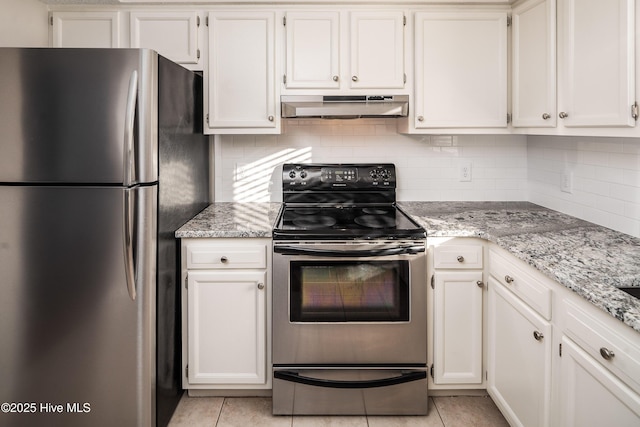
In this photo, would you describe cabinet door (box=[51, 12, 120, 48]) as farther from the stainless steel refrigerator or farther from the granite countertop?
the granite countertop

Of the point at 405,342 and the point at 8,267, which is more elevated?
the point at 8,267

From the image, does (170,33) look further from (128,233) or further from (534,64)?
(534,64)

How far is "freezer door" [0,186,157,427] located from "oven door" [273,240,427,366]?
0.61 meters

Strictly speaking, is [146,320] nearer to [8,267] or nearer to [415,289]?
[8,267]

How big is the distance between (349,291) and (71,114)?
1391mm

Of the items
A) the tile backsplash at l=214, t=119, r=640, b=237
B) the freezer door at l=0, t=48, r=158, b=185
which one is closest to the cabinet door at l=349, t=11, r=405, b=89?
the tile backsplash at l=214, t=119, r=640, b=237

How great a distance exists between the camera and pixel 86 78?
6.32 feet

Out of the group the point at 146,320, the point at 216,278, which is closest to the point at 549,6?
the point at 216,278

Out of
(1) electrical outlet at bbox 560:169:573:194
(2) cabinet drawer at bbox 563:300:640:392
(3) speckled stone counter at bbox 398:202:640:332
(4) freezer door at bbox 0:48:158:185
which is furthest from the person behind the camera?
(1) electrical outlet at bbox 560:169:573:194

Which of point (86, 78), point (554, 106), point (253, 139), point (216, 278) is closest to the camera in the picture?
point (86, 78)

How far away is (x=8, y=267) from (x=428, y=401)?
1.96 m

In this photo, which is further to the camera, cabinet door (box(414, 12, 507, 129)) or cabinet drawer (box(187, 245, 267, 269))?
cabinet door (box(414, 12, 507, 129))

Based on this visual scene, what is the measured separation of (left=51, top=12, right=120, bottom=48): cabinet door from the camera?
8.76 feet

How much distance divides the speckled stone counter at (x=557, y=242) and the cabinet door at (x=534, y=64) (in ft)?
1.61
